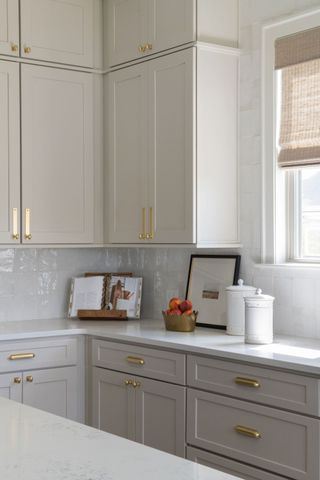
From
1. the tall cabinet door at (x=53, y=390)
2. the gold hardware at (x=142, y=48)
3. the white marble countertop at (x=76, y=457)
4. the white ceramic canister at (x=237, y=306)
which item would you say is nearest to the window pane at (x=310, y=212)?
the white ceramic canister at (x=237, y=306)

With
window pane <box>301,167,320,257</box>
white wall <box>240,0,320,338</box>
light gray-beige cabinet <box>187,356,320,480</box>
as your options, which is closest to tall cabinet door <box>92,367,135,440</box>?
light gray-beige cabinet <box>187,356,320,480</box>

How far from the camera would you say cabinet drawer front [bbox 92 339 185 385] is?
3.34 metres

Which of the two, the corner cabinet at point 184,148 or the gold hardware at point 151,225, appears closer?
the corner cabinet at point 184,148

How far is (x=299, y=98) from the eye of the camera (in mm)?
3568

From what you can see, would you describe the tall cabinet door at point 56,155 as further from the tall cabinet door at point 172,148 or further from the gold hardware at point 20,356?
the gold hardware at point 20,356

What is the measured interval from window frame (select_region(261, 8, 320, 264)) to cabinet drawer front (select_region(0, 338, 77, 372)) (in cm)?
111

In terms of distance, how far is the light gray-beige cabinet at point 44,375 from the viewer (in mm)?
3672

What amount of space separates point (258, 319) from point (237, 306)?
0.92 ft

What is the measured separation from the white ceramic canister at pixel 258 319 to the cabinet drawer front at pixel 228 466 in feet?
1.71

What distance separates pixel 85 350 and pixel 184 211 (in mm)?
915

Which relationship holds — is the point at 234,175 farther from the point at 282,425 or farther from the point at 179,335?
the point at 282,425

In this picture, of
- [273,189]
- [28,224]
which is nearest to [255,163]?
[273,189]

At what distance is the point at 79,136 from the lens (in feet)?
13.9

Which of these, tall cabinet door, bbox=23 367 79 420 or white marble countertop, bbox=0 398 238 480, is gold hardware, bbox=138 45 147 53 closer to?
tall cabinet door, bbox=23 367 79 420
